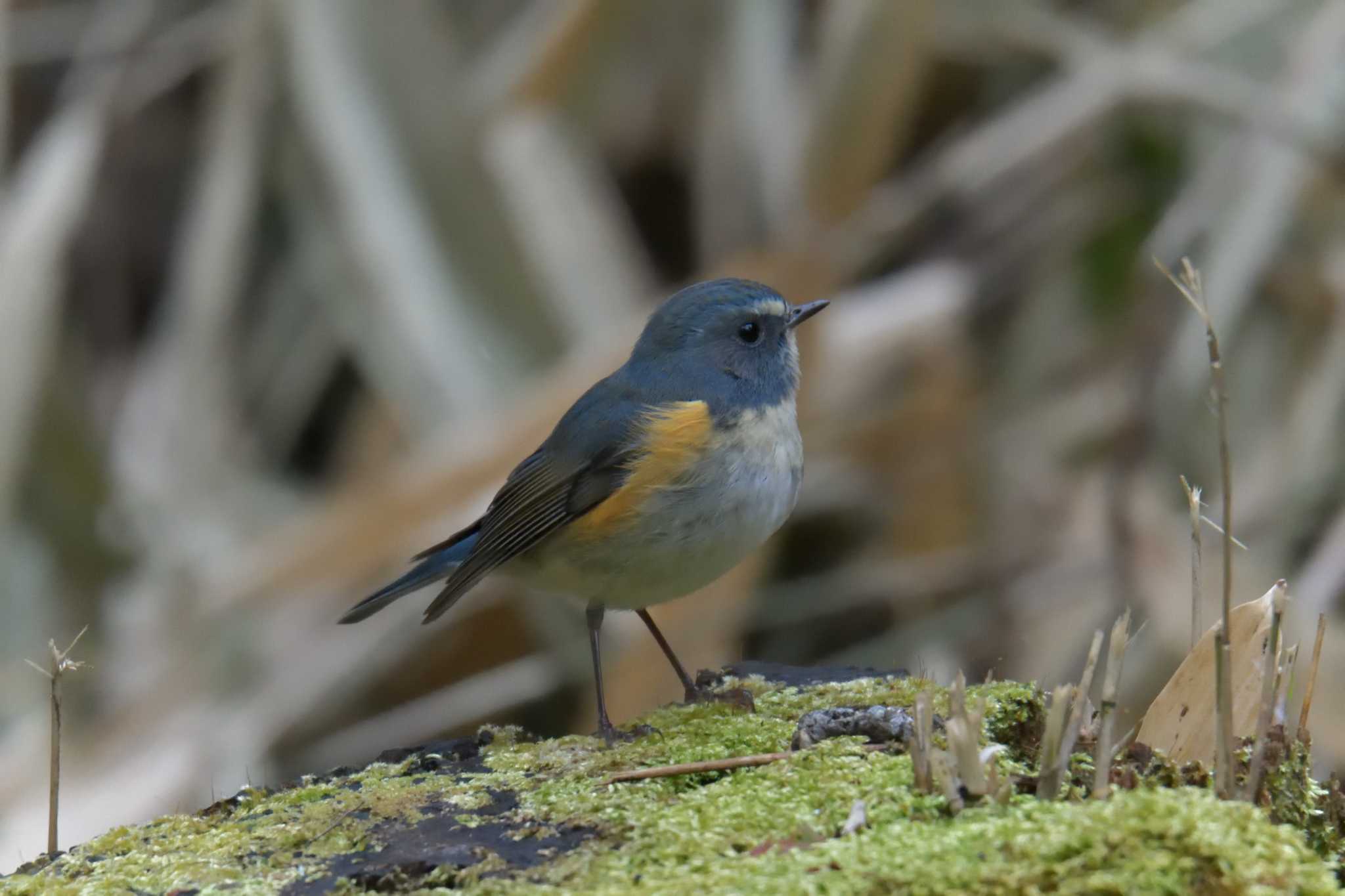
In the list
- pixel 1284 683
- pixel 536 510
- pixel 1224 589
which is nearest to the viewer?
pixel 1224 589

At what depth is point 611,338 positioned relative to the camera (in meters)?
4.41

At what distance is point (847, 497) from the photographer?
4.93 metres

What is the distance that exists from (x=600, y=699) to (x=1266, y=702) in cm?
146

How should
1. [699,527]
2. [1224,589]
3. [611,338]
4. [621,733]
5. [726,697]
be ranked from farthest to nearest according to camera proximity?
[611,338]
[699,527]
[726,697]
[621,733]
[1224,589]

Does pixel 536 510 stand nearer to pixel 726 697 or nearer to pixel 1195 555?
pixel 726 697

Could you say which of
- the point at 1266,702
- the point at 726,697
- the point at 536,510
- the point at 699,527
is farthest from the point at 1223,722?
the point at 536,510

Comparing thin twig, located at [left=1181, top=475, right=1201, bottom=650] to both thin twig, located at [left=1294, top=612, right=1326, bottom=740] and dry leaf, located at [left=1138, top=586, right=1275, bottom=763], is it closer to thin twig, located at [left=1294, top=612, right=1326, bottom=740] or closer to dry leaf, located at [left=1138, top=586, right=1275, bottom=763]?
dry leaf, located at [left=1138, top=586, right=1275, bottom=763]

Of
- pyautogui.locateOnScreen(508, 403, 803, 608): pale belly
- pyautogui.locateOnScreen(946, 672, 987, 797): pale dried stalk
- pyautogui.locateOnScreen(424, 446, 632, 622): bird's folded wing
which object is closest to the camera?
pyautogui.locateOnScreen(946, 672, 987, 797): pale dried stalk

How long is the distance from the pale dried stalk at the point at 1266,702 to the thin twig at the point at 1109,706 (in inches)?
6.4

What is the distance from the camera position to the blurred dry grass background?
13.9 ft

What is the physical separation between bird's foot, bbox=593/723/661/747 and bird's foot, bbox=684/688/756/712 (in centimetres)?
15

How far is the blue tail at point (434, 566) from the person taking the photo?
10.2 ft

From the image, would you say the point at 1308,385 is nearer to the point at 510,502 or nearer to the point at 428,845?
the point at 510,502

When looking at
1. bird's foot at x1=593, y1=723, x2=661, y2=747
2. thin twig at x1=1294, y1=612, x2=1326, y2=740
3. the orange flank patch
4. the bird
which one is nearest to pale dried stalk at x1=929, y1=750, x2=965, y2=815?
thin twig at x1=1294, y1=612, x2=1326, y2=740
